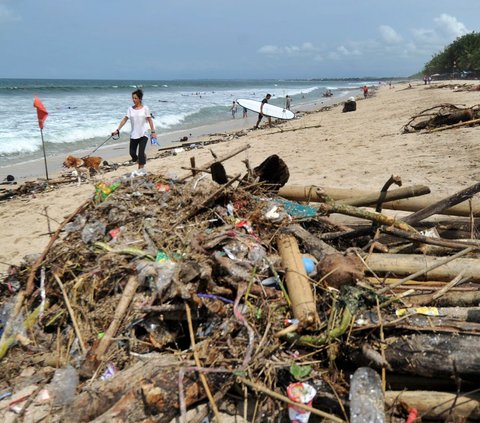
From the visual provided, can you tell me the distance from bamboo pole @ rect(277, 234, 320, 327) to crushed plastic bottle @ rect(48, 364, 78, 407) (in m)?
1.50

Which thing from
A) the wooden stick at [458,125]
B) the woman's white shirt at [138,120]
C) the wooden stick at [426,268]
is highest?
the woman's white shirt at [138,120]

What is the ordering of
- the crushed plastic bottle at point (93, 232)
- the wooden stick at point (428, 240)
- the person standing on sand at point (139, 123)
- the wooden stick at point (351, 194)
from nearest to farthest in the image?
the wooden stick at point (428, 240) → the crushed plastic bottle at point (93, 232) → the wooden stick at point (351, 194) → the person standing on sand at point (139, 123)

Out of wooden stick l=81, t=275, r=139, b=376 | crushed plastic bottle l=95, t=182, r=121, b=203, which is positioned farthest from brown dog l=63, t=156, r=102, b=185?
wooden stick l=81, t=275, r=139, b=376

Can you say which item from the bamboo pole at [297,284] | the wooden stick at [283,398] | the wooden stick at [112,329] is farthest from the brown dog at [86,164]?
the wooden stick at [283,398]

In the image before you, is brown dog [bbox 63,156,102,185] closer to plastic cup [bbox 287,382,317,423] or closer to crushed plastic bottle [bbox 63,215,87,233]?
crushed plastic bottle [bbox 63,215,87,233]

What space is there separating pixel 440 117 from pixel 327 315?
1069 centimetres

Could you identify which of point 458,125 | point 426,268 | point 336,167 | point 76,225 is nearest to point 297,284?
point 426,268

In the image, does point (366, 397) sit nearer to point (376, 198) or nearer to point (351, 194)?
point (376, 198)

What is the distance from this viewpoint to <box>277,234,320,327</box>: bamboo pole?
103 inches

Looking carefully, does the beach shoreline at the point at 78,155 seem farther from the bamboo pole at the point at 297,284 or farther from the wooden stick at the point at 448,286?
the wooden stick at the point at 448,286

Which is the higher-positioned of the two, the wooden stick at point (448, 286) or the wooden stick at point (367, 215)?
the wooden stick at point (367, 215)

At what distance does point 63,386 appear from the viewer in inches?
101

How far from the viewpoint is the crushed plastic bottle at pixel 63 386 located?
8.19 feet

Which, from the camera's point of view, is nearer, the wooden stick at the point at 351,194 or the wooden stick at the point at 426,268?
the wooden stick at the point at 426,268
